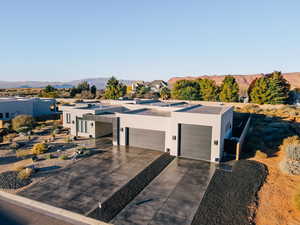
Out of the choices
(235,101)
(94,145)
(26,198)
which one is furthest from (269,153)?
(235,101)

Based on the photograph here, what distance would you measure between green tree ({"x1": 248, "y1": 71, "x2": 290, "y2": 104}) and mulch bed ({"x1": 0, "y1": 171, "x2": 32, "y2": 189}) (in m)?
50.7

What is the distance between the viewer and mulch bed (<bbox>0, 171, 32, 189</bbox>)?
41.2 ft

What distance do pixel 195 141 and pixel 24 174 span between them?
14175mm

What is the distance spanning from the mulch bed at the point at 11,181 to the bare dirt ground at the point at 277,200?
14.5m

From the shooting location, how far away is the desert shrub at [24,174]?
13652mm

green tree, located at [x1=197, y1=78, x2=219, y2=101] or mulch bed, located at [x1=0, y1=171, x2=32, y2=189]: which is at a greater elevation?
green tree, located at [x1=197, y1=78, x2=219, y2=101]

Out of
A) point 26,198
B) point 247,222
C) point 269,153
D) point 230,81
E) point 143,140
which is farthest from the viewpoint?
point 230,81

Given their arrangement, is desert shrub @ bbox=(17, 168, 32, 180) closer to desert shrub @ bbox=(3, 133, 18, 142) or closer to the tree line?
desert shrub @ bbox=(3, 133, 18, 142)

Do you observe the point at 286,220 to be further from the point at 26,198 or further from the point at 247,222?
the point at 26,198

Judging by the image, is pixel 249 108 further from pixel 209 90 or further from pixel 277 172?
pixel 277 172

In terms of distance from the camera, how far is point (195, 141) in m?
17.9

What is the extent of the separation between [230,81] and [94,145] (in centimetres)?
4248

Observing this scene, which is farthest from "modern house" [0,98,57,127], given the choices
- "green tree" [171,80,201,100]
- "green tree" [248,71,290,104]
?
"green tree" [248,71,290,104]

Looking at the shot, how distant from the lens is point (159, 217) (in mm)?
9688
